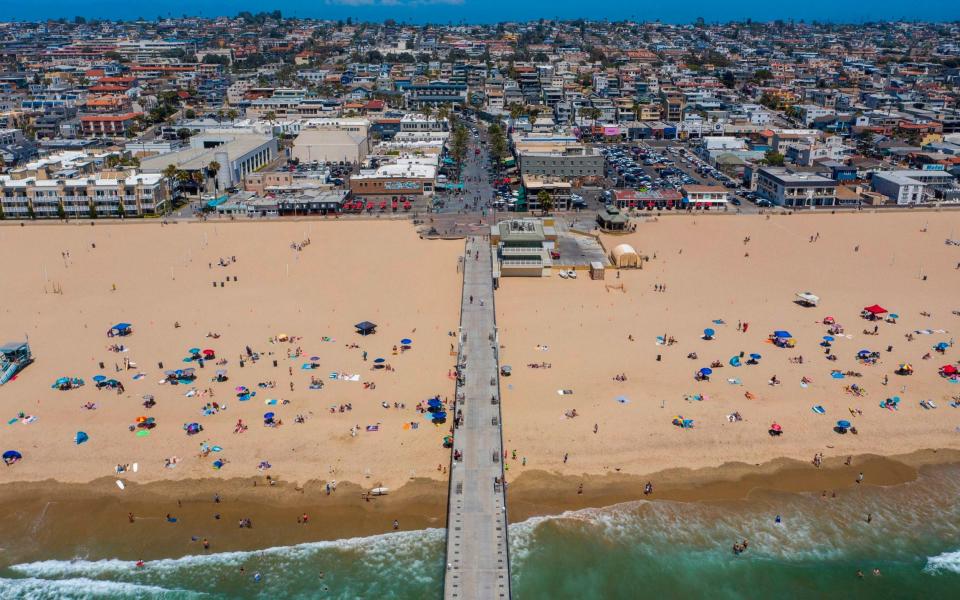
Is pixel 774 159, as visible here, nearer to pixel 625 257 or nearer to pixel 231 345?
pixel 625 257

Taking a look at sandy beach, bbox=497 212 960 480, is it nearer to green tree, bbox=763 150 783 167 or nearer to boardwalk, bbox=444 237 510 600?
boardwalk, bbox=444 237 510 600

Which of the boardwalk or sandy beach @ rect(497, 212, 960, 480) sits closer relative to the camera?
the boardwalk

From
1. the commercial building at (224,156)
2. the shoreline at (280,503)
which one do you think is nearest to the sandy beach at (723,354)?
the shoreline at (280,503)

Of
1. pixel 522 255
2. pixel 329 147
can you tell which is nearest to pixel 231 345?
pixel 522 255

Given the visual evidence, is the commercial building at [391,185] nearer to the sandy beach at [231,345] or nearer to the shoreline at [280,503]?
the sandy beach at [231,345]

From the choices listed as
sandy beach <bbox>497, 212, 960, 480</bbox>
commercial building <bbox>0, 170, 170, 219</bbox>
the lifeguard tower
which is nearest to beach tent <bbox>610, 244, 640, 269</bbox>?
sandy beach <bbox>497, 212, 960, 480</bbox>

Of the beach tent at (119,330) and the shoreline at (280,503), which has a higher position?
the beach tent at (119,330)
